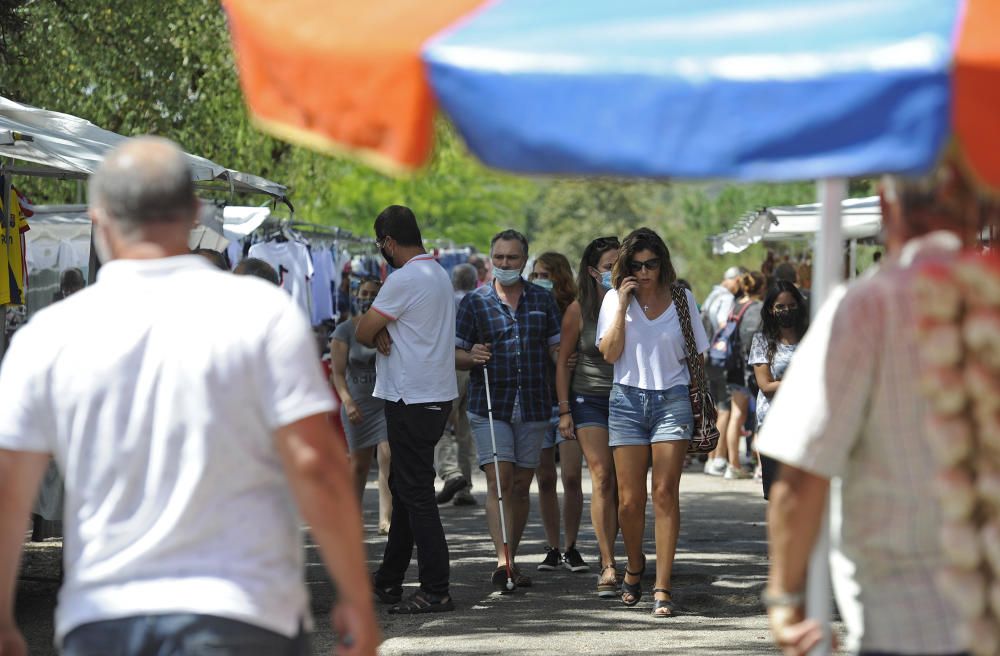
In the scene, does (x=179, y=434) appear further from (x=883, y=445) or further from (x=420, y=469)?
(x=420, y=469)

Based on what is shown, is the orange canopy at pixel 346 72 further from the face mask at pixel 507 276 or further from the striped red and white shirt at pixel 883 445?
the face mask at pixel 507 276

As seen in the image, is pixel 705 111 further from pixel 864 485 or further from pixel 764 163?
pixel 864 485

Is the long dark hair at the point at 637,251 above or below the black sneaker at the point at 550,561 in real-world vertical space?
above

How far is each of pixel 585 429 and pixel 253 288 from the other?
5.40 m

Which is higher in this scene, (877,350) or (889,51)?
(889,51)

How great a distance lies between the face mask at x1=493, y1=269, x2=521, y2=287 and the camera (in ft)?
28.4

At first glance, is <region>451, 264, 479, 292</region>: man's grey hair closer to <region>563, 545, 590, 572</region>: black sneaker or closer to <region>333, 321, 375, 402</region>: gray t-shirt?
<region>333, 321, 375, 402</region>: gray t-shirt

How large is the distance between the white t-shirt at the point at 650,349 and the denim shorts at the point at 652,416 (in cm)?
5

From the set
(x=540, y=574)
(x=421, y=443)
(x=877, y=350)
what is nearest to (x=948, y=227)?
(x=877, y=350)

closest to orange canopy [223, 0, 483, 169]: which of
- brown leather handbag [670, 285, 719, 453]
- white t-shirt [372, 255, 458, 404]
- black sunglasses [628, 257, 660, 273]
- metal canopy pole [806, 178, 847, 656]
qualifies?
metal canopy pole [806, 178, 847, 656]

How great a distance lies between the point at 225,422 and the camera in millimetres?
3170

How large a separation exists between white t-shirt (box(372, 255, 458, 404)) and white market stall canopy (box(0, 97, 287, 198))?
1.26 metres

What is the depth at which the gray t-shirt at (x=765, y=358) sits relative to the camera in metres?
8.34

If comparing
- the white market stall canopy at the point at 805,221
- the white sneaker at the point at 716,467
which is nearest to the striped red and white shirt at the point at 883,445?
the white market stall canopy at the point at 805,221
